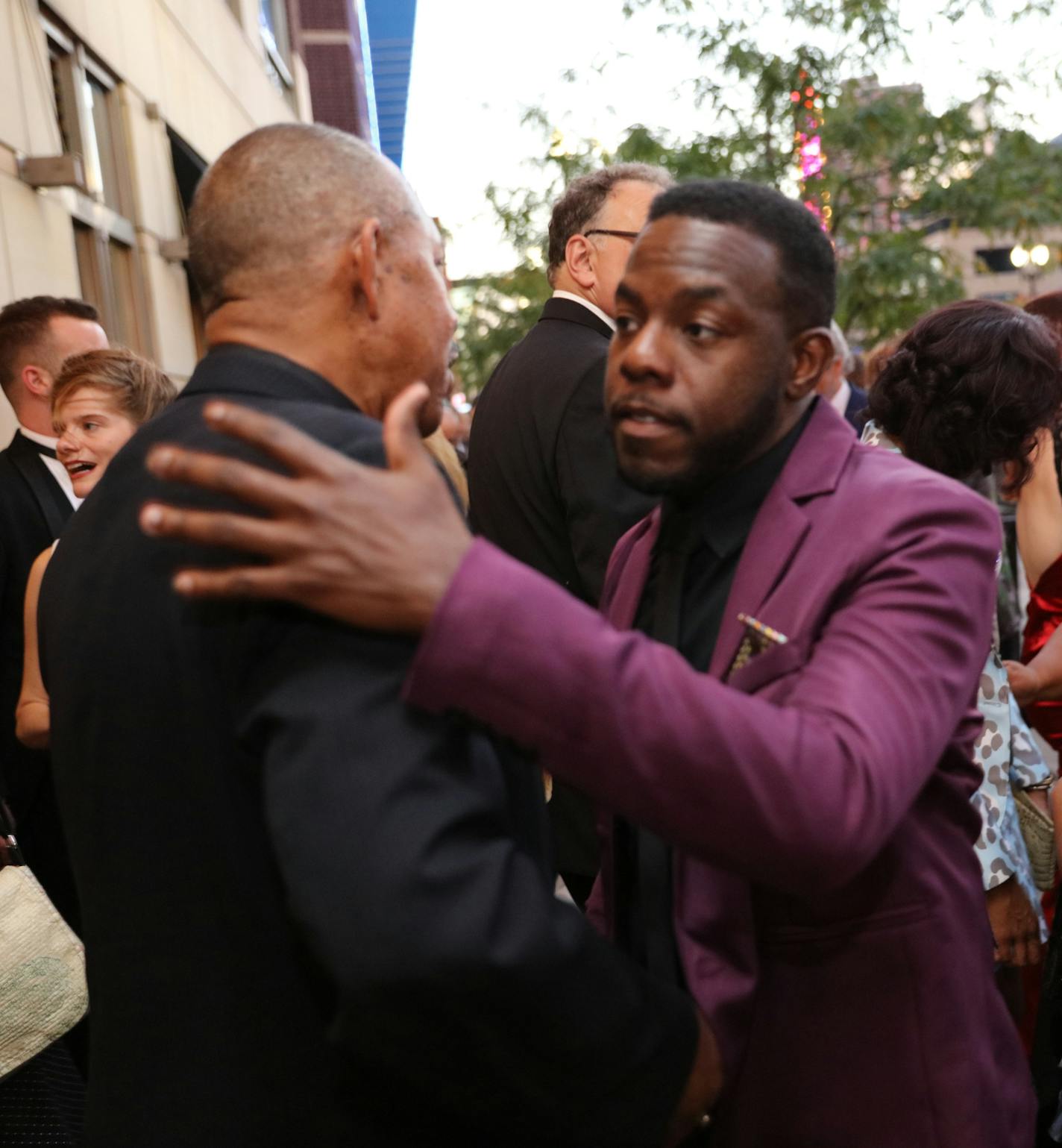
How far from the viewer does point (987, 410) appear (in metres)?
3.16

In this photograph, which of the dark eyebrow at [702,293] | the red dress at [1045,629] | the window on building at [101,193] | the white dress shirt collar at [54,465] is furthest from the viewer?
the window on building at [101,193]

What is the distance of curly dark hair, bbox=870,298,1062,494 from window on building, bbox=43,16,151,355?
6017mm

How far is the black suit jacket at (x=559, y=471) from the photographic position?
3.54m

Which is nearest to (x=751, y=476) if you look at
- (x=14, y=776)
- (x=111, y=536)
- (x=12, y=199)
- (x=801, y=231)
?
(x=801, y=231)

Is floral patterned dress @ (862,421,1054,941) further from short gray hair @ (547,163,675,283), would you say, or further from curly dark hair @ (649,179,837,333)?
short gray hair @ (547,163,675,283)

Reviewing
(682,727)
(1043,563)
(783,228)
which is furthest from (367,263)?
(1043,563)

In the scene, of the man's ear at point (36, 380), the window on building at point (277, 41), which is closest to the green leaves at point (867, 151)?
the window on building at point (277, 41)

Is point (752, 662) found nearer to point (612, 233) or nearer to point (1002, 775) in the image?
point (1002, 775)

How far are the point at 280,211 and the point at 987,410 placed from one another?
198 cm

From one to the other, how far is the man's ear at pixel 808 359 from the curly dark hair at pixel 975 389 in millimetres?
1259

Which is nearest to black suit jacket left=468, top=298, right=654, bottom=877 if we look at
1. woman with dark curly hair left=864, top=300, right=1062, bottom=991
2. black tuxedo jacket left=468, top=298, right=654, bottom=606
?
black tuxedo jacket left=468, top=298, right=654, bottom=606

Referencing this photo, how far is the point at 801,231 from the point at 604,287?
2.04 metres

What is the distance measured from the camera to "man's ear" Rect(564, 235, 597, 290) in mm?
4047

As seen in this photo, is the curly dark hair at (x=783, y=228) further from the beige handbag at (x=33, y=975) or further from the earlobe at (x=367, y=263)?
the beige handbag at (x=33, y=975)
